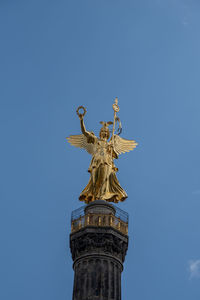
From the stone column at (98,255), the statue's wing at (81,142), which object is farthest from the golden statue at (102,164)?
the stone column at (98,255)

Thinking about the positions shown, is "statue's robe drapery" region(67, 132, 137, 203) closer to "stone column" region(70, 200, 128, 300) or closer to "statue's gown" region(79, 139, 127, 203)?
"statue's gown" region(79, 139, 127, 203)

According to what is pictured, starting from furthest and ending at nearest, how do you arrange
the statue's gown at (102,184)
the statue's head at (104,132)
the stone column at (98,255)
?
the statue's head at (104,132), the statue's gown at (102,184), the stone column at (98,255)

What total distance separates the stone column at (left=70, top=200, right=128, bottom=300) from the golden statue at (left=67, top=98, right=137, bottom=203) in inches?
72.5

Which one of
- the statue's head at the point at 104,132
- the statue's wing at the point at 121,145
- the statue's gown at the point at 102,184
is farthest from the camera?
the statue's wing at the point at 121,145

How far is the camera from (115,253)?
3372cm

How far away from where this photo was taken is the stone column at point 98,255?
3170 cm

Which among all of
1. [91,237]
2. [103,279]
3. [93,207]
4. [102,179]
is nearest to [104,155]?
[102,179]

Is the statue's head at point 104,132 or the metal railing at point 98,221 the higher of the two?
the statue's head at point 104,132

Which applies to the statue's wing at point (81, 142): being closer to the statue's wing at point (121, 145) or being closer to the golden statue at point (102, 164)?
the golden statue at point (102, 164)

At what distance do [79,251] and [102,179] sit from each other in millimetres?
6183

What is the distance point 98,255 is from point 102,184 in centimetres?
624

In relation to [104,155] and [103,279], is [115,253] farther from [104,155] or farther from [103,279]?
[104,155]

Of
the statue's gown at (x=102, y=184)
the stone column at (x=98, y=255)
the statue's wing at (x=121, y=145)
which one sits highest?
the statue's wing at (x=121, y=145)

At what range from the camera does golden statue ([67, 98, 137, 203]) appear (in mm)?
→ 37594
